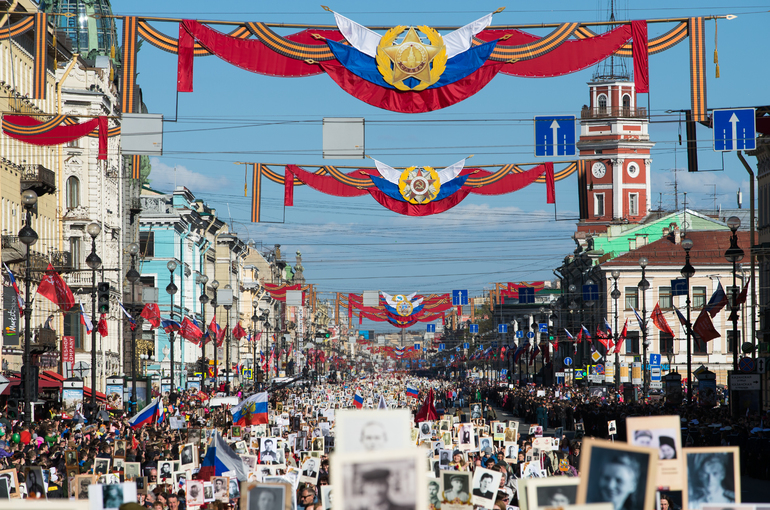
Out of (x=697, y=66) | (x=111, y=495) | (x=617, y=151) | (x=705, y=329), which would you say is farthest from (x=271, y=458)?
(x=617, y=151)

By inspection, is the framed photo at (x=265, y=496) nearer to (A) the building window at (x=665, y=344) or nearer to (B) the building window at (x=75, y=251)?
(B) the building window at (x=75, y=251)

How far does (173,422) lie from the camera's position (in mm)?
28906

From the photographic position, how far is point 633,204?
95062mm

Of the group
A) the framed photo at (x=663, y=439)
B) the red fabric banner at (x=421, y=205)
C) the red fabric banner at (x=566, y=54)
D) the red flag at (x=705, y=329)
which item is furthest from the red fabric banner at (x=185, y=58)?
the red flag at (x=705, y=329)

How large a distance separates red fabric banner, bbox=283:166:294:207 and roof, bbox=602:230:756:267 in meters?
57.3

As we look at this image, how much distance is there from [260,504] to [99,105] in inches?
1855


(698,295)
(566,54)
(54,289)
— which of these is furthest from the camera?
(698,295)

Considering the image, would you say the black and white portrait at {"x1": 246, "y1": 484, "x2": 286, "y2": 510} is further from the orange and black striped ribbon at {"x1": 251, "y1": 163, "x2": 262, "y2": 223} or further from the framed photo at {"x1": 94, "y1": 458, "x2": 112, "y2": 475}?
the orange and black striped ribbon at {"x1": 251, "y1": 163, "x2": 262, "y2": 223}

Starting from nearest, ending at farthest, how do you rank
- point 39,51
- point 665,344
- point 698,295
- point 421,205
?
point 39,51
point 421,205
point 698,295
point 665,344

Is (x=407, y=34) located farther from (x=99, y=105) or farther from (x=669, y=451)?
(x=99, y=105)

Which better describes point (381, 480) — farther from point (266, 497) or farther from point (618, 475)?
point (266, 497)

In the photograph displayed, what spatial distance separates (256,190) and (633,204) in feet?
240

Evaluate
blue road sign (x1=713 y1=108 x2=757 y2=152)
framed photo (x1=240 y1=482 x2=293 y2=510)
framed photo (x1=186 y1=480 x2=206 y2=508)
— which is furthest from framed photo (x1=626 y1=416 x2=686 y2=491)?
blue road sign (x1=713 y1=108 x2=757 y2=152)

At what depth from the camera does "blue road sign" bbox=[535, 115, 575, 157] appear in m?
22.3
